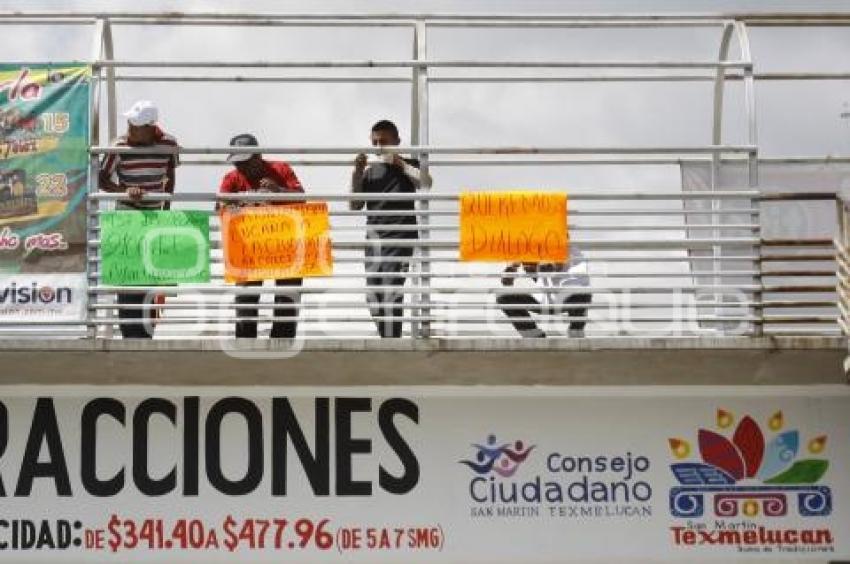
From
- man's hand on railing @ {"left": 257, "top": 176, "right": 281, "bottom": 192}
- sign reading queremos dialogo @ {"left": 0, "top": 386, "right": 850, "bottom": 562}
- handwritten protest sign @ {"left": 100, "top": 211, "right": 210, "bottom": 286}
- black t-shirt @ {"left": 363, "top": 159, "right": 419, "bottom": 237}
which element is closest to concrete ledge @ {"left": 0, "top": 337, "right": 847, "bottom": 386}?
sign reading queremos dialogo @ {"left": 0, "top": 386, "right": 850, "bottom": 562}

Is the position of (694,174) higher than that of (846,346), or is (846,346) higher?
(694,174)

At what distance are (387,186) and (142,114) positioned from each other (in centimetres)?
198

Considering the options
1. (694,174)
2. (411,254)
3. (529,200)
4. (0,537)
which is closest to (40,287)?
(0,537)

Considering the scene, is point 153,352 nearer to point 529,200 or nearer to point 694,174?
point 529,200

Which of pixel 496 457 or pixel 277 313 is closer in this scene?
pixel 496 457

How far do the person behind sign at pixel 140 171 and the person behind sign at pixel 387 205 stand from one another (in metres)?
1.48

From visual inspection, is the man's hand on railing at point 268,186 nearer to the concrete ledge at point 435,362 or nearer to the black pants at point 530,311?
the concrete ledge at point 435,362

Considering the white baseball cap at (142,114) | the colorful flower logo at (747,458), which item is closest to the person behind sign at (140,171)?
the white baseball cap at (142,114)

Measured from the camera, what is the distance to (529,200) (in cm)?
1240

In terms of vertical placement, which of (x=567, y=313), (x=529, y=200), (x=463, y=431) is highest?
(x=529, y=200)

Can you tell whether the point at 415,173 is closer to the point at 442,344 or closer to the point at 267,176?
the point at 267,176

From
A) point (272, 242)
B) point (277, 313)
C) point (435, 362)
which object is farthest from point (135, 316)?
point (435, 362)

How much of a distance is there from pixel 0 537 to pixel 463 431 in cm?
364

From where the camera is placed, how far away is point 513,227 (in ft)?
40.6
